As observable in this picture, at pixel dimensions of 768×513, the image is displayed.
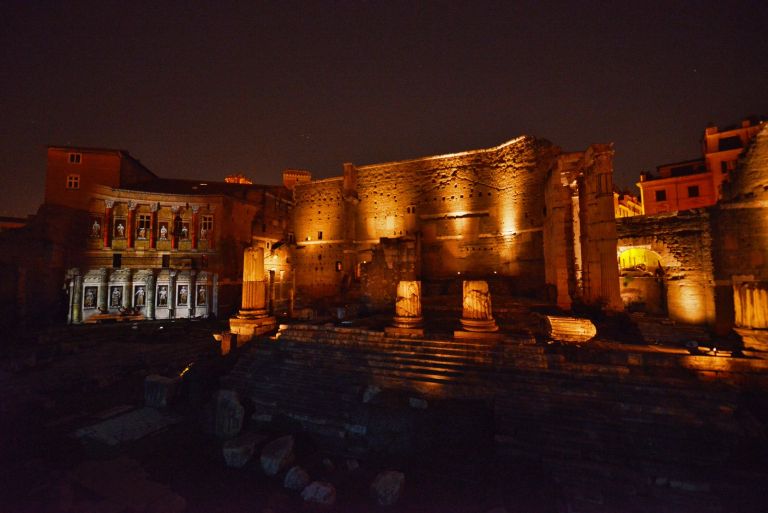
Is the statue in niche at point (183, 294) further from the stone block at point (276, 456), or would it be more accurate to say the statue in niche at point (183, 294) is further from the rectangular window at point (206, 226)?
the stone block at point (276, 456)

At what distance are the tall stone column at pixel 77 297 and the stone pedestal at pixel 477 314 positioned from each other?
2257 cm

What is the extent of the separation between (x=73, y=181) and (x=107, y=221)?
3347mm

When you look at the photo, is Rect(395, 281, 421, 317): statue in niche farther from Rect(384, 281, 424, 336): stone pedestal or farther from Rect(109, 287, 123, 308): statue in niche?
Rect(109, 287, 123, 308): statue in niche

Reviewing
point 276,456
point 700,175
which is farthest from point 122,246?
point 700,175

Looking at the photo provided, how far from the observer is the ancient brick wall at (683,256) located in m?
14.5

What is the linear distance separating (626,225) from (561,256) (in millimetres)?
5475

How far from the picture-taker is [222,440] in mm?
6594

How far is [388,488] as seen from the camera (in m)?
4.73

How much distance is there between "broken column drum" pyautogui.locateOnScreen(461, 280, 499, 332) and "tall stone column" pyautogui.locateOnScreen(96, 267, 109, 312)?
2231 cm

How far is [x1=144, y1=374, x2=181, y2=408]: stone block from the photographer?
796 cm

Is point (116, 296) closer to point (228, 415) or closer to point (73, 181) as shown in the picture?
point (73, 181)

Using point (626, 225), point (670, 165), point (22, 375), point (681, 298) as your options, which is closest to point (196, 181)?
point (22, 375)

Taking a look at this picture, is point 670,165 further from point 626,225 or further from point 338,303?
point 338,303

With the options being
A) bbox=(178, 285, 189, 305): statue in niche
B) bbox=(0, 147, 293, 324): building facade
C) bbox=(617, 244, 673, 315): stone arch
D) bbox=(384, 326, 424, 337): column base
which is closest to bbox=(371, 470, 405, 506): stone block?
bbox=(384, 326, 424, 337): column base
